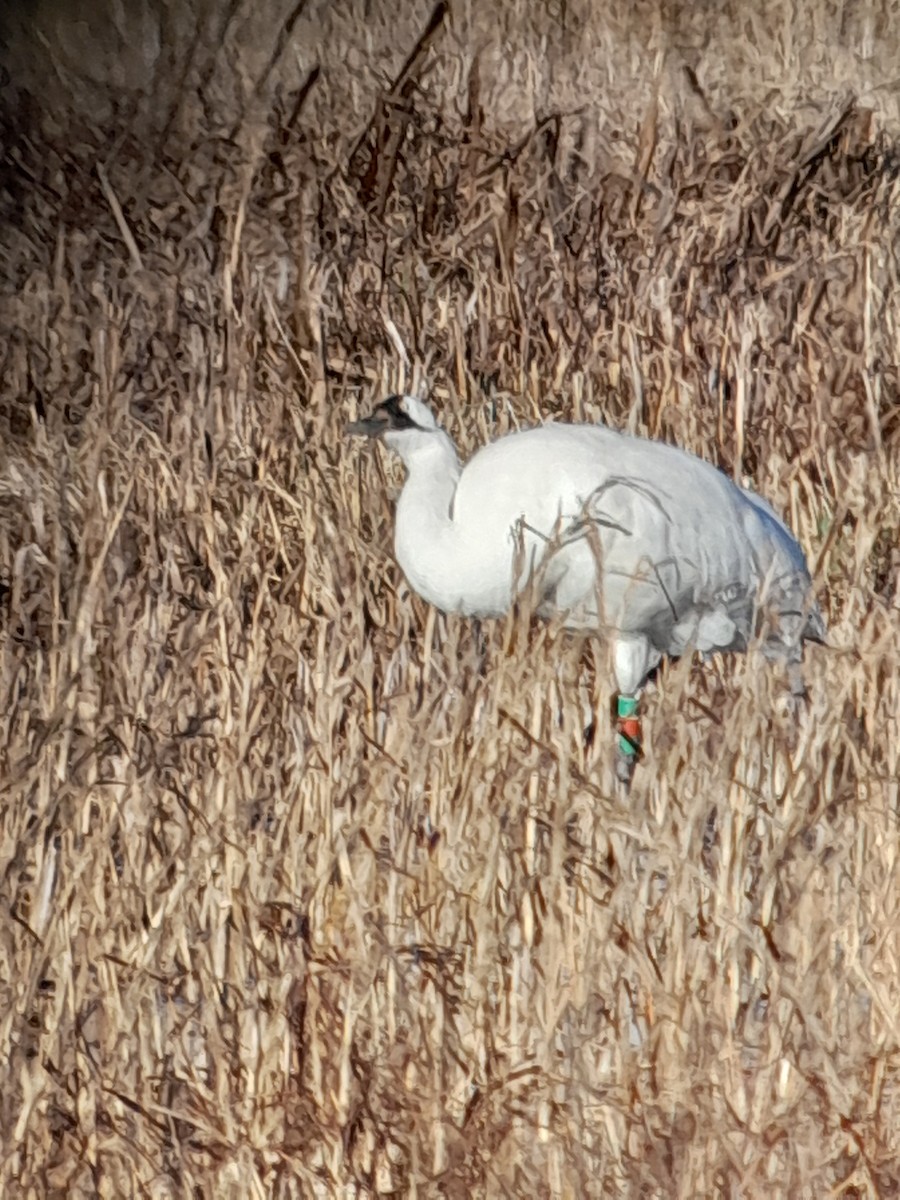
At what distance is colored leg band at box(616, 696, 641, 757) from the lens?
3326mm

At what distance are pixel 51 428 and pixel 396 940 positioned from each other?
8.18 ft

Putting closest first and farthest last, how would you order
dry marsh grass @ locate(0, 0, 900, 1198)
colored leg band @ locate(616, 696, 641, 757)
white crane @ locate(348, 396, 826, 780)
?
dry marsh grass @ locate(0, 0, 900, 1198) < white crane @ locate(348, 396, 826, 780) < colored leg band @ locate(616, 696, 641, 757)

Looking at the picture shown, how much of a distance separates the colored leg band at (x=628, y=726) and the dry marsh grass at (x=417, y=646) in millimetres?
108

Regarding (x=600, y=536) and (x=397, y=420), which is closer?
(x=600, y=536)

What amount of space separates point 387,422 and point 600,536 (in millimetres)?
501

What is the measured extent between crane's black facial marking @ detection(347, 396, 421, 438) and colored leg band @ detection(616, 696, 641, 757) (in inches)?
23.3

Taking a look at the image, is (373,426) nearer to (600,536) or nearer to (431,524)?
(431,524)

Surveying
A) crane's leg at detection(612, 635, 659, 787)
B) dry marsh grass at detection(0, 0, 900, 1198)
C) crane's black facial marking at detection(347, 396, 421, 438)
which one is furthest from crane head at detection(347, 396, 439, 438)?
crane's leg at detection(612, 635, 659, 787)

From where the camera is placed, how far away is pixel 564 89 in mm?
5820

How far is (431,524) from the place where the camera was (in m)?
3.25

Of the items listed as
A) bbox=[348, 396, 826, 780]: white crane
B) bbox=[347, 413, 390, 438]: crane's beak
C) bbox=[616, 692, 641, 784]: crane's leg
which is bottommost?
bbox=[616, 692, 641, 784]: crane's leg

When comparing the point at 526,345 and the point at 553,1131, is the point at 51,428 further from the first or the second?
the point at 553,1131

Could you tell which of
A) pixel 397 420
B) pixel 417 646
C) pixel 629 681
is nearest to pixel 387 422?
pixel 397 420

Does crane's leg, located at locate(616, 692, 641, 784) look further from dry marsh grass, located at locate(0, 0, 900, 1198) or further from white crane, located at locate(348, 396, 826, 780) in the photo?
dry marsh grass, located at locate(0, 0, 900, 1198)
